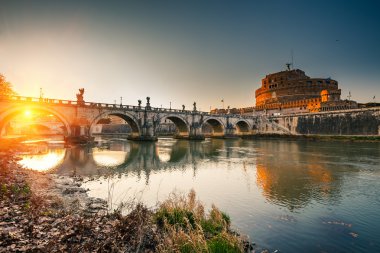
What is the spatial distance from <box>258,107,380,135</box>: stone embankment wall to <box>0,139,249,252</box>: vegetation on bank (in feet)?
186

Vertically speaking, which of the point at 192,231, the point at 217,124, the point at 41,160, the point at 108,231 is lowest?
the point at 41,160

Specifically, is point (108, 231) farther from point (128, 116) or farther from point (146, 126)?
point (146, 126)

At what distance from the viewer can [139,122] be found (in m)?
49.2

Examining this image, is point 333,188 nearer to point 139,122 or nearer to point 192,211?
point 192,211

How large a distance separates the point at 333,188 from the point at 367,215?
3.97m

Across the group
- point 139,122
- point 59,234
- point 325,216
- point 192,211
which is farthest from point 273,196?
point 139,122

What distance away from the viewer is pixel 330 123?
56.5 m

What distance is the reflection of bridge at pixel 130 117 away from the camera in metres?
33.6

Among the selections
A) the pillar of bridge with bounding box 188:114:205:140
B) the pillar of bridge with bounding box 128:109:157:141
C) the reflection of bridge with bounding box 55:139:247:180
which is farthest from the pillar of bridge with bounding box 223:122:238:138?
the reflection of bridge with bounding box 55:139:247:180

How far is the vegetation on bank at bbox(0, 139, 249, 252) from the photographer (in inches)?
202

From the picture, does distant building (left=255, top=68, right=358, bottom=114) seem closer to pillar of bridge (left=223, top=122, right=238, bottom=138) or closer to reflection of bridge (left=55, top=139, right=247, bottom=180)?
pillar of bridge (left=223, top=122, right=238, bottom=138)

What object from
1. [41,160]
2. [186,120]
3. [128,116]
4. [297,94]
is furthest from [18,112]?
[297,94]

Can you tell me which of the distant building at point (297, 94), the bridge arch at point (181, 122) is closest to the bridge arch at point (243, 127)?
the distant building at point (297, 94)

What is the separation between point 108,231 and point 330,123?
6224cm
